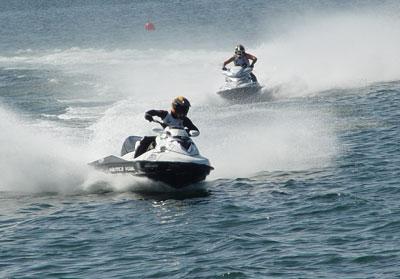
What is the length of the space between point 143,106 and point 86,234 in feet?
59.8

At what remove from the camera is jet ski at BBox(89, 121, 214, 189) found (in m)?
19.8

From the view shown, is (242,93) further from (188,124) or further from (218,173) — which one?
(188,124)

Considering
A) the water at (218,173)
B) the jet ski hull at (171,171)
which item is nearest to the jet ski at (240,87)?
the water at (218,173)

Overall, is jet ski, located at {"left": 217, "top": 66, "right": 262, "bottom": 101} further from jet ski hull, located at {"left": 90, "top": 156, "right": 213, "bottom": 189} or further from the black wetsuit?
jet ski hull, located at {"left": 90, "top": 156, "right": 213, "bottom": 189}

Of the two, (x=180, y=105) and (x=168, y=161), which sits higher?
(x=180, y=105)

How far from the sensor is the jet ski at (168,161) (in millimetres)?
19844

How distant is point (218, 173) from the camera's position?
22281 mm

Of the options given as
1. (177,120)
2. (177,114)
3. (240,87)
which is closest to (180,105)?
(177,114)

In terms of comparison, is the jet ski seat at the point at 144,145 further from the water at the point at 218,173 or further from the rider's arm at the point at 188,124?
the rider's arm at the point at 188,124

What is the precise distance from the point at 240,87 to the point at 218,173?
12317 mm

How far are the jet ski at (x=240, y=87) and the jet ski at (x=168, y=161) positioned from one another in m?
13.5

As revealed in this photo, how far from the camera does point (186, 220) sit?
59.0ft

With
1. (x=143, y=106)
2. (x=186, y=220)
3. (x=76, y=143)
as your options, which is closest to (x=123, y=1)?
(x=143, y=106)

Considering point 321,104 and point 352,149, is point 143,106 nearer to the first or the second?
point 321,104
